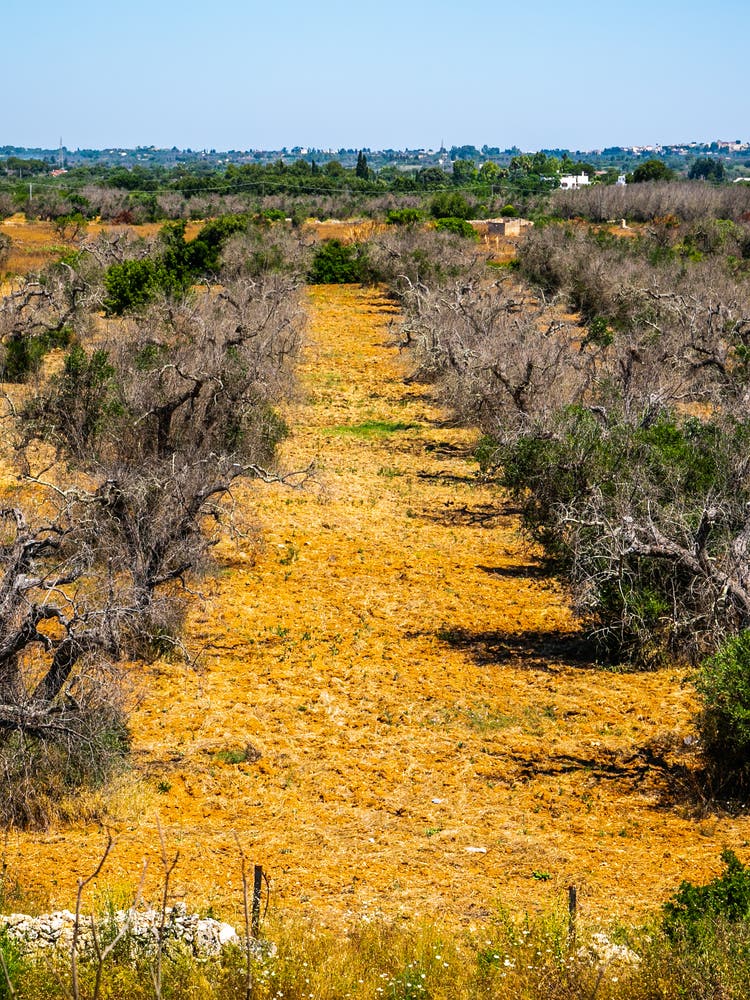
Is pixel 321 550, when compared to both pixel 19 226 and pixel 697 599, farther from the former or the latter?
pixel 19 226

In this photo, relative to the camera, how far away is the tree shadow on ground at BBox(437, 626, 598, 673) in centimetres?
1363

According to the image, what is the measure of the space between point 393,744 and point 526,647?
3.10 m

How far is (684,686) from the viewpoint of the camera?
12.6m

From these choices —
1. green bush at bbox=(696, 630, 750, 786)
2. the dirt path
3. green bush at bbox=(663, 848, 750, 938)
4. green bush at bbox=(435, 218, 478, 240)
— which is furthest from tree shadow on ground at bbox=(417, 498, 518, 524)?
green bush at bbox=(435, 218, 478, 240)

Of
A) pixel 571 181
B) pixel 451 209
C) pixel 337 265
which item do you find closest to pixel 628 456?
pixel 337 265

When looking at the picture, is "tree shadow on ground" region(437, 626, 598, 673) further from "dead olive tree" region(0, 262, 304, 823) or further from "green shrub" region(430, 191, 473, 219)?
"green shrub" region(430, 191, 473, 219)

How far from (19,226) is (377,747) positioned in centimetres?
5832

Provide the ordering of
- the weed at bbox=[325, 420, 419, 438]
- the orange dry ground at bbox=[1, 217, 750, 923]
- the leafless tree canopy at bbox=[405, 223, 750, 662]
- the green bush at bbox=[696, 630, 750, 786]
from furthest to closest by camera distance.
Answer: the weed at bbox=[325, 420, 419, 438], the leafless tree canopy at bbox=[405, 223, 750, 662], the green bush at bbox=[696, 630, 750, 786], the orange dry ground at bbox=[1, 217, 750, 923]

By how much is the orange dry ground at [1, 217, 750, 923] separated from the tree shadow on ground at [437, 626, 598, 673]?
0.12ft

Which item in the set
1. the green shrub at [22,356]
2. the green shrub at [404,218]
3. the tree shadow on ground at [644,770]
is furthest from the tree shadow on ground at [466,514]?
the green shrub at [404,218]

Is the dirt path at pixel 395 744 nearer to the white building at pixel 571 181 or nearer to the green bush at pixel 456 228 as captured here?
the green bush at pixel 456 228

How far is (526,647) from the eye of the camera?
14102 millimetres

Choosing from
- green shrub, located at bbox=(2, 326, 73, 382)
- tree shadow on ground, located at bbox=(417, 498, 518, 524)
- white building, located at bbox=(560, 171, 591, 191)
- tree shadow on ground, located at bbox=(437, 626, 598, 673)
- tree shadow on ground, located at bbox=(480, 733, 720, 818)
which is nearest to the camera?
tree shadow on ground, located at bbox=(480, 733, 720, 818)

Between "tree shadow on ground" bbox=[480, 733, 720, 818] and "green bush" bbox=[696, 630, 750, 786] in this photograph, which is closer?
"green bush" bbox=[696, 630, 750, 786]
